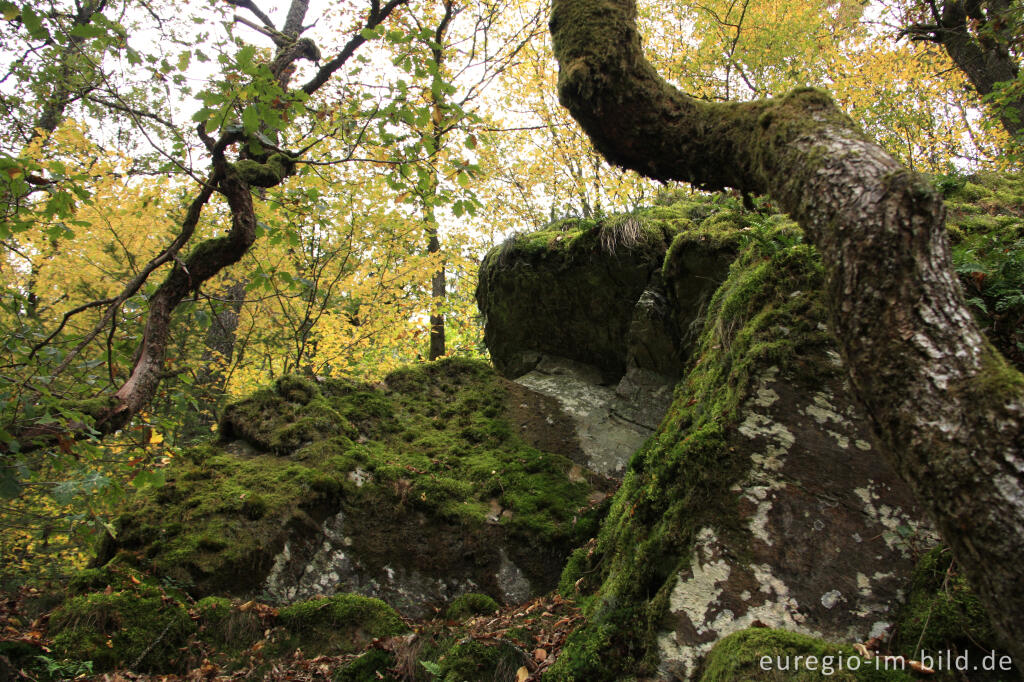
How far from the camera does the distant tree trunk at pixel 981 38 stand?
5.98m

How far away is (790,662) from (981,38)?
28.1ft

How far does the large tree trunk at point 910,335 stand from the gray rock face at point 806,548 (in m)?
0.75

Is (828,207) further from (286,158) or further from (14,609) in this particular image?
(14,609)

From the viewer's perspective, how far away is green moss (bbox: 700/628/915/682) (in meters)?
2.27

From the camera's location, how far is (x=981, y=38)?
684 cm

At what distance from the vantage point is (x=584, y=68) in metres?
3.19

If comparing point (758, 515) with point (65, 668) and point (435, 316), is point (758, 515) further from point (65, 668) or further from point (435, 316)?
point (435, 316)

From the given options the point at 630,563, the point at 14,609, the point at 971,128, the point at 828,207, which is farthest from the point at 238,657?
the point at 971,128

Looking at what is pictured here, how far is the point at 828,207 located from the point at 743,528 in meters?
1.96

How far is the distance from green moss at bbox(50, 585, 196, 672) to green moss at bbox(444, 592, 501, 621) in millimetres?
2052

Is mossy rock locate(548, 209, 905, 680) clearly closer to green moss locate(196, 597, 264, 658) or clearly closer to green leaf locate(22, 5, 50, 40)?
green moss locate(196, 597, 264, 658)

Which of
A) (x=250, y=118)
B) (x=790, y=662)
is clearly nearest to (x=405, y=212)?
(x=250, y=118)

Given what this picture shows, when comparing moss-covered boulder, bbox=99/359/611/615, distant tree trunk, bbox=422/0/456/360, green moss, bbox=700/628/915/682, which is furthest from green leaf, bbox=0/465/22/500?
green moss, bbox=700/628/915/682

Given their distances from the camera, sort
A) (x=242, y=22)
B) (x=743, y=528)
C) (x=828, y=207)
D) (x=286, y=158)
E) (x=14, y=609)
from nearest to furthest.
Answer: (x=828, y=207), (x=743, y=528), (x=14, y=609), (x=286, y=158), (x=242, y=22)
